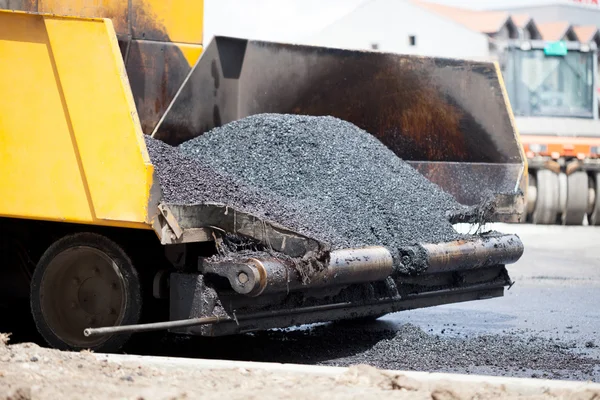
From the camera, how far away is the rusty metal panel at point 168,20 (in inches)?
282

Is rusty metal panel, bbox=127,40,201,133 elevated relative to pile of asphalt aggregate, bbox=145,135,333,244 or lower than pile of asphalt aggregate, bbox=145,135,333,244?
elevated

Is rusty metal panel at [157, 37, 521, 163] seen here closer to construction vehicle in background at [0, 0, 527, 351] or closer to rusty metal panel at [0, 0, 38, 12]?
construction vehicle in background at [0, 0, 527, 351]

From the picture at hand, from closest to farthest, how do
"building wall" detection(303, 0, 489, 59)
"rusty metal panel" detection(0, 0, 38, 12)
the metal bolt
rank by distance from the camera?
the metal bolt, "rusty metal panel" detection(0, 0, 38, 12), "building wall" detection(303, 0, 489, 59)

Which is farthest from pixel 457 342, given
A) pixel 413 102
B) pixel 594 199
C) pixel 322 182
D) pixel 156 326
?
pixel 594 199

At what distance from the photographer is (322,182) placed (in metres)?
6.12

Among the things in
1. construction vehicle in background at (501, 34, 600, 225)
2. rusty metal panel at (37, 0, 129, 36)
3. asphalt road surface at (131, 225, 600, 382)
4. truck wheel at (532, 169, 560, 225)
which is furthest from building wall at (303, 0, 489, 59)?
rusty metal panel at (37, 0, 129, 36)

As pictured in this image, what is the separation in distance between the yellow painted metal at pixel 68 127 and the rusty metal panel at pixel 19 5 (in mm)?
1226

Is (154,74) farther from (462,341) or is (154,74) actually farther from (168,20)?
(462,341)

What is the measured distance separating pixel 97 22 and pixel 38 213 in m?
1.06

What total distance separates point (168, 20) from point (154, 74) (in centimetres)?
44

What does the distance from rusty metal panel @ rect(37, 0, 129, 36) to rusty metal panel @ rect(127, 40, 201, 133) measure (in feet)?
0.54

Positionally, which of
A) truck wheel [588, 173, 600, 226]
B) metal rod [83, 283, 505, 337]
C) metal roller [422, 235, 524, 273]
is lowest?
truck wheel [588, 173, 600, 226]

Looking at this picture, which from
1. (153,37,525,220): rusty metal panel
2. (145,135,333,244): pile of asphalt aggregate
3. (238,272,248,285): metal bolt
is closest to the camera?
(238,272,248,285): metal bolt

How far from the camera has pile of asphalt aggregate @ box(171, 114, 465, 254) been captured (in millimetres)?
5688
